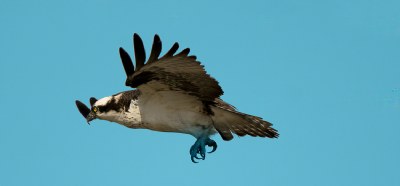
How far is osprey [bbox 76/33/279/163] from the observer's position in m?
8.93

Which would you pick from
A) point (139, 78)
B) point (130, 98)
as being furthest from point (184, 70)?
point (130, 98)

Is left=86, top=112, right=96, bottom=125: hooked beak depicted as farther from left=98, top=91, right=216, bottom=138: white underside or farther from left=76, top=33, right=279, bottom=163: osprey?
left=98, top=91, right=216, bottom=138: white underside

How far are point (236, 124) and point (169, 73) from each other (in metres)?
1.39


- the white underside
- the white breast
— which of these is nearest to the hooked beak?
the white underside

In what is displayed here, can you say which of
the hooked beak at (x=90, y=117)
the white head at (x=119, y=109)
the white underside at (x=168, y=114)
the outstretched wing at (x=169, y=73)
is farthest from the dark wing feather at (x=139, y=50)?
the hooked beak at (x=90, y=117)

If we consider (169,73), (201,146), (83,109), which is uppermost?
(83,109)

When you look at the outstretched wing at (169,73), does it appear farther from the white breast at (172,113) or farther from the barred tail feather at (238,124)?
the barred tail feather at (238,124)

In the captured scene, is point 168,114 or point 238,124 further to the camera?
point 238,124

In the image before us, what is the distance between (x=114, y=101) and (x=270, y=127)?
2034mm

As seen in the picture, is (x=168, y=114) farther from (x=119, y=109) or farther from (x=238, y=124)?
(x=238, y=124)

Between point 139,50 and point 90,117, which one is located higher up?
point 139,50

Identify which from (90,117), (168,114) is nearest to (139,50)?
(168,114)

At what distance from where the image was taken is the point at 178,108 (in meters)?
9.62

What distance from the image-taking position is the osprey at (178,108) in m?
8.93
